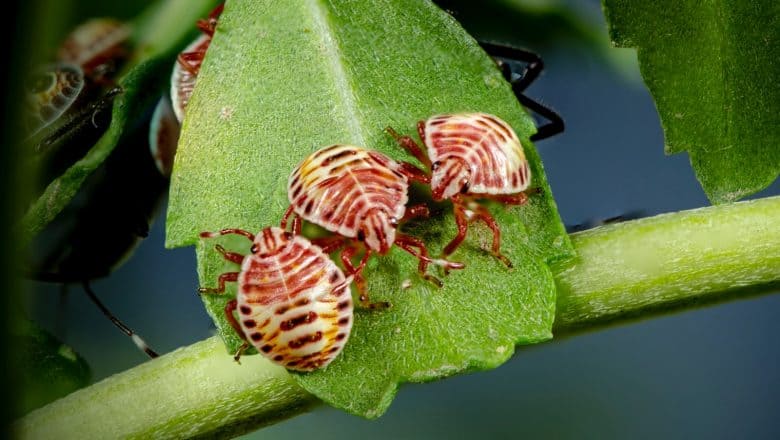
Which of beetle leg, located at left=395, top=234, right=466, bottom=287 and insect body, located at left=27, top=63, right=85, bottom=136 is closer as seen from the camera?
beetle leg, located at left=395, top=234, right=466, bottom=287

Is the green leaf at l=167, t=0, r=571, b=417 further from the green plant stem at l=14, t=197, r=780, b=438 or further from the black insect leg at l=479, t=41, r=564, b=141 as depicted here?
the black insect leg at l=479, t=41, r=564, b=141

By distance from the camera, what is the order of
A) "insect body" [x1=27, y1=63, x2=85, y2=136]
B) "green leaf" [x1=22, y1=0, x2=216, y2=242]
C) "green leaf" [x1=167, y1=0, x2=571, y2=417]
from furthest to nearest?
"insect body" [x1=27, y1=63, x2=85, y2=136]
"green leaf" [x1=22, y1=0, x2=216, y2=242]
"green leaf" [x1=167, y1=0, x2=571, y2=417]

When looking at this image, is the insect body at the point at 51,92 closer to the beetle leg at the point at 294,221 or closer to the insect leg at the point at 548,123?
the beetle leg at the point at 294,221

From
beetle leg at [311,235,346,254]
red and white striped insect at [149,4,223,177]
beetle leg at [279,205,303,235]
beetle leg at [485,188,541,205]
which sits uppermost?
red and white striped insect at [149,4,223,177]

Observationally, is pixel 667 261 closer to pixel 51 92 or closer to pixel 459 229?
pixel 459 229

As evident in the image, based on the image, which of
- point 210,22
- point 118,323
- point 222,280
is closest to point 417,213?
point 222,280

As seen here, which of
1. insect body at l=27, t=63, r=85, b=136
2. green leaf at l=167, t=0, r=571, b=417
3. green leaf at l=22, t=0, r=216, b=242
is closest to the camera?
green leaf at l=167, t=0, r=571, b=417

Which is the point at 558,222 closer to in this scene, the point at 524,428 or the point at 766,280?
the point at 766,280

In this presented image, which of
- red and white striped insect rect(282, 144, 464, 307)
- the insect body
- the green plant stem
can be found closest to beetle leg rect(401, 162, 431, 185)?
red and white striped insect rect(282, 144, 464, 307)
